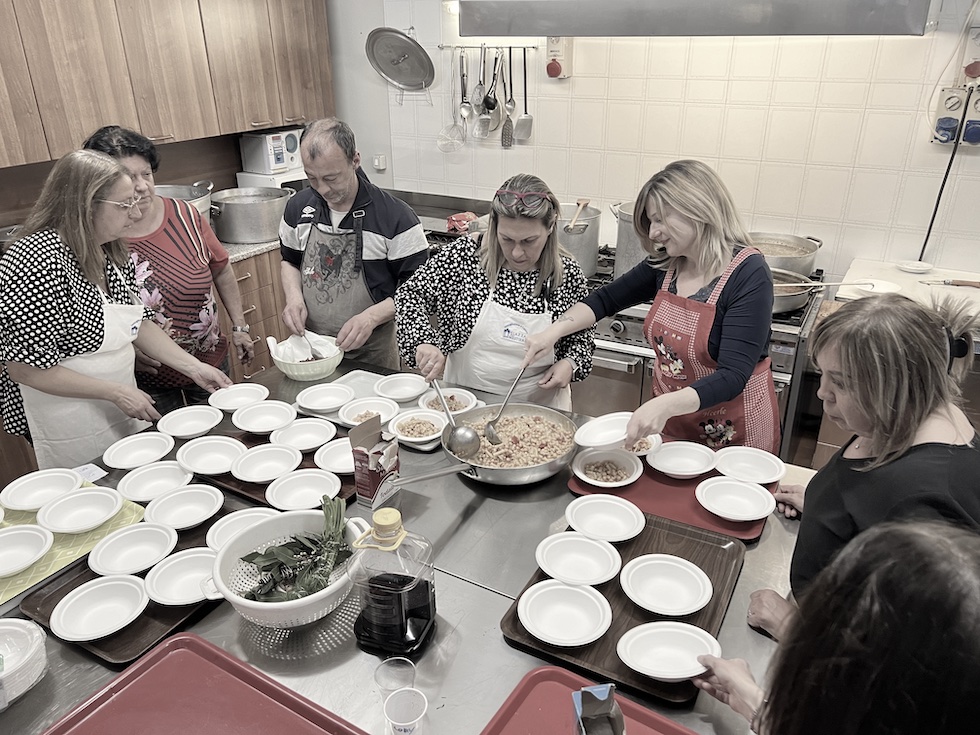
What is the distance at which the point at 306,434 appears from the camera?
2049 mm

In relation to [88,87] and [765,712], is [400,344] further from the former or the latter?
[88,87]

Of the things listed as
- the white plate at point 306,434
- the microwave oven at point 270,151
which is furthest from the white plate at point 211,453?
the microwave oven at point 270,151

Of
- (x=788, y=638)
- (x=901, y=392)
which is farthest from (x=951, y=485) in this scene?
(x=788, y=638)

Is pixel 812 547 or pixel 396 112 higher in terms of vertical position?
pixel 396 112

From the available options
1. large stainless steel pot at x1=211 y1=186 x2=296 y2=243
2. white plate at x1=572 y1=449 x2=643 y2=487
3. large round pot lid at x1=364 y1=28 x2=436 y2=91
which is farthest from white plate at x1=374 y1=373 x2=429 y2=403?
large round pot lid at x1=364 y1=28 x2=436 y2=91

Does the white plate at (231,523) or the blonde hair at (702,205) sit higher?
the blonde hair at (702,205)

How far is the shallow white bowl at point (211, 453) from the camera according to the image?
1.86 m

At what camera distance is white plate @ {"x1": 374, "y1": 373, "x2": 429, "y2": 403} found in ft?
7.48

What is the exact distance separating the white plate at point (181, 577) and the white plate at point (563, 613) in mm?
640

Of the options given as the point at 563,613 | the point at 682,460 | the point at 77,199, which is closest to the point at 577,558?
the point at 563,613

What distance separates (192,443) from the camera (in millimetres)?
1945

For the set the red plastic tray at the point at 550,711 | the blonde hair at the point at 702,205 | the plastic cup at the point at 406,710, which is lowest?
the red plastic tray at the point at 550,711

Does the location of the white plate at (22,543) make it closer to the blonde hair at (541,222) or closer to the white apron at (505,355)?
the white apron at (505,355)

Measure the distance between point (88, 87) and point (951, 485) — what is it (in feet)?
12.8
